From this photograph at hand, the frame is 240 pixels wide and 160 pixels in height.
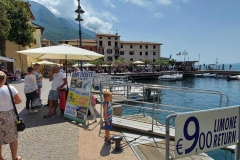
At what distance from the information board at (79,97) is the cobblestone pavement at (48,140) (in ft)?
0.94

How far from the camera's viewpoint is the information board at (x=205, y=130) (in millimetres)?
1999

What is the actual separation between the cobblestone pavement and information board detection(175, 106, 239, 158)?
2228 millimetres

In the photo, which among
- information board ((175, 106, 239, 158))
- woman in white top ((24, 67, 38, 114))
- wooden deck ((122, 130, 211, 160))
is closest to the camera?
information board ((175, 106, 239, 158))

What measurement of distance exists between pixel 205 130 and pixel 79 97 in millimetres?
3982

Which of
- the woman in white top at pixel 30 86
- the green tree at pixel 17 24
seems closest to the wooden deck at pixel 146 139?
the woman in white top at pixel 30 86

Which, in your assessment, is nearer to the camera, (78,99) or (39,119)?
(78,99)

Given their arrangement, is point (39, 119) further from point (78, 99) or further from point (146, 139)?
point (146, 139)

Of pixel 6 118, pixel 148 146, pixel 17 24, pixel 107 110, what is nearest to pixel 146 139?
pixel 148 146

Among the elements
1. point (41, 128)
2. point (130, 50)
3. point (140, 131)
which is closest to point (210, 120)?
point (140, 131)

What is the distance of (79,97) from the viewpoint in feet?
17.4

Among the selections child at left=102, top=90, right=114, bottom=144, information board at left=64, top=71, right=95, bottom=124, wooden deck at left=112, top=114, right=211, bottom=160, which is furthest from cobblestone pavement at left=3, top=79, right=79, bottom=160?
wooden deck at left=112, top=114, right=211, bottom=160

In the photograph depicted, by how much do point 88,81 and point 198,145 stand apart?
3798 millimetres

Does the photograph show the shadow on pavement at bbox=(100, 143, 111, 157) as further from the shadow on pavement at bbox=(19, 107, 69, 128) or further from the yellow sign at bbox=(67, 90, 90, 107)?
the shadow on pavement at bbox=(19, 107, 69, 128)

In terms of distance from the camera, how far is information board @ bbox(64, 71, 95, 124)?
5.13 metres
